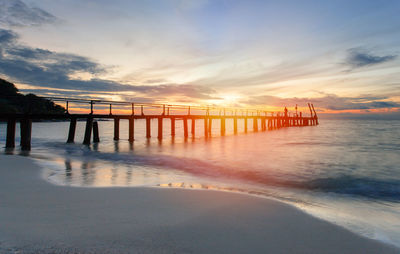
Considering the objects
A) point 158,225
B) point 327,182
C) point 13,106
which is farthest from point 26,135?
point 13,106

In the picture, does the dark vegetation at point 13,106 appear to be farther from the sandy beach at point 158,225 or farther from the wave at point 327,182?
the sandy beach at point 158,225

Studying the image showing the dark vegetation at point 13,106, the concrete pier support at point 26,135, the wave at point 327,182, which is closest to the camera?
the wave at point 327,182

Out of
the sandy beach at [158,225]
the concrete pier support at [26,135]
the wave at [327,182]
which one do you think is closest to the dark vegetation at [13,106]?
the concrete pier support at [26,135]

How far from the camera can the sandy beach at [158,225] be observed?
9.53 feet

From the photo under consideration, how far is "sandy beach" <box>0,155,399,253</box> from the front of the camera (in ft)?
9.53

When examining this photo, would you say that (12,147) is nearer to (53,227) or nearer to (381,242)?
(53,227)

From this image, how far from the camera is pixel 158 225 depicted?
3539 mm

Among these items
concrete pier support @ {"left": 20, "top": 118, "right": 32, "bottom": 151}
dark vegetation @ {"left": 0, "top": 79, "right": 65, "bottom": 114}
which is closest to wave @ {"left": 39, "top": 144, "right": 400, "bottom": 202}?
concrete pier support @ {"left": 20, "top": 118, "right": 32, "bottom": 151}

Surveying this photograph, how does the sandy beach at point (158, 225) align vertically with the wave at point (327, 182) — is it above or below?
above

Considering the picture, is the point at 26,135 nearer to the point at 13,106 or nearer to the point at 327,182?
the point at 327,182

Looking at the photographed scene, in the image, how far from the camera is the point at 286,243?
3166 mm

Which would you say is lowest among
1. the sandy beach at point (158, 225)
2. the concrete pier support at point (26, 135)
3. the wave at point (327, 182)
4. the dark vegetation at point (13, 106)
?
the wave at point (327, 182)

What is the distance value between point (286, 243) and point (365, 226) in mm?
2038

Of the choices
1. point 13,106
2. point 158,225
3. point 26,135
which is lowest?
point 158,225
